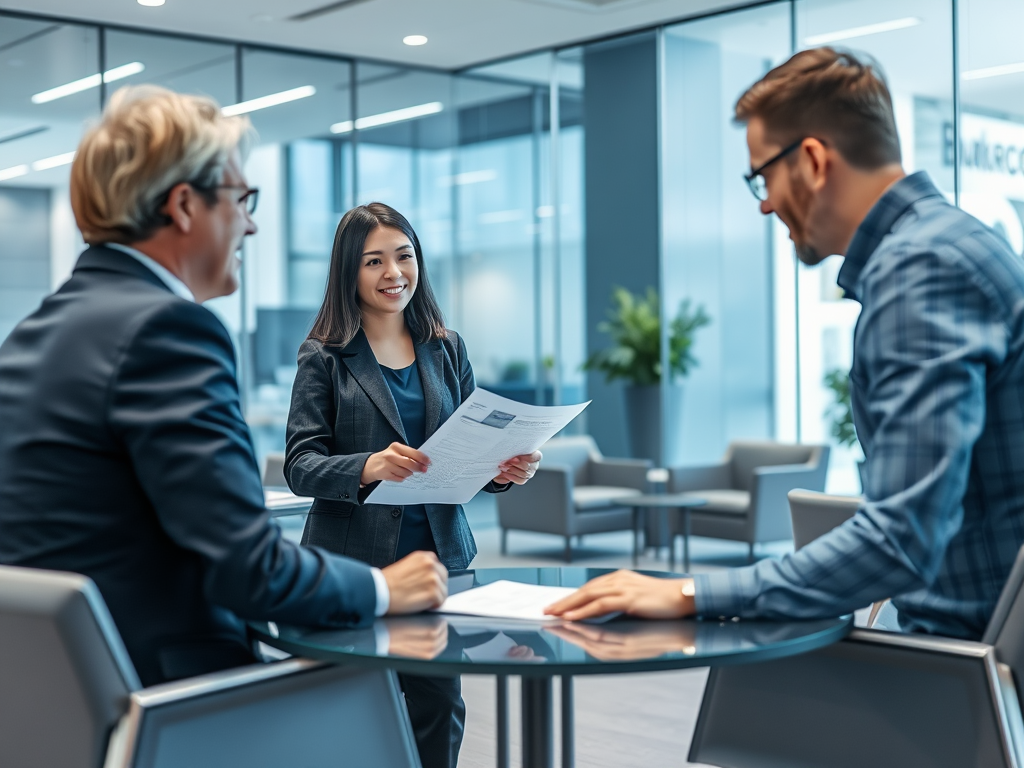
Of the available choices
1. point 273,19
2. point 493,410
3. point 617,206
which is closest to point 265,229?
point 273,19

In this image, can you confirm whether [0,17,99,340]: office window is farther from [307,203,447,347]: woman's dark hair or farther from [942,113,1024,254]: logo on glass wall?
[942,113,1024,254]: logo on glass wall

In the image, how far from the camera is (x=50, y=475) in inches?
58.9

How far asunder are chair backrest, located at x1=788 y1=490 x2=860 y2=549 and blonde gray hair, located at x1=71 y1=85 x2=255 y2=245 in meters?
1.58

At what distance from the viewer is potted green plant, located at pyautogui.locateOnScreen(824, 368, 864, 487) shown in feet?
26.1

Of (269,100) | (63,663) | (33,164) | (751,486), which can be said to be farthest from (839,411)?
(63,663)

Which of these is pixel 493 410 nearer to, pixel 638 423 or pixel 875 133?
pixel 875 133

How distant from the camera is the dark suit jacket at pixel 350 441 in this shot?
254cm

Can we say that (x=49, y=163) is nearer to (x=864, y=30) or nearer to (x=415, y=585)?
(x=864, y=30)

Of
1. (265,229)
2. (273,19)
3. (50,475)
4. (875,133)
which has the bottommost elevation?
(50,475)

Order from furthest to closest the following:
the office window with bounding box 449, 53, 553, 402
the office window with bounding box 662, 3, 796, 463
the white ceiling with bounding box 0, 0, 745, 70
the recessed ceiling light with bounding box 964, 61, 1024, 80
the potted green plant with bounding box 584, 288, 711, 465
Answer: the office window with bounding box 449, 53, 553, 402, the potted green plant with bounding box 584, 288, 711, 465, the office window with bounding box 662, 3, 796, 463, the white ceiling with bounding box 0, 0, 745, 70, the recessed ceiling light with bounding box 964, 61, 1024, 80

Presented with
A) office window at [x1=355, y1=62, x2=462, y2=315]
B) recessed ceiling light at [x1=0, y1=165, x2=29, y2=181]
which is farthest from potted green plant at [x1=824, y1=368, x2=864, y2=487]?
recessed ceiling light at [x1=0, y1=165, x2=29, y2=181]

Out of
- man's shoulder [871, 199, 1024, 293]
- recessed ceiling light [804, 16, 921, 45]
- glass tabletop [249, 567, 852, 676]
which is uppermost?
recessed ceiling light [804, 16, 921, 45]

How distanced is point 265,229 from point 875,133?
7384 mm

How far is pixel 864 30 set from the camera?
7496 millimetres
